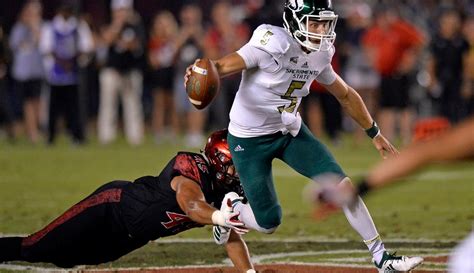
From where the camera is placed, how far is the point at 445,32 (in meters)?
15.9

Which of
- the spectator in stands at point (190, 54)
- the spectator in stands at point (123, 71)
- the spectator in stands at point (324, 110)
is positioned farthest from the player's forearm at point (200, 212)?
the spectator in stands at point (123, 71)

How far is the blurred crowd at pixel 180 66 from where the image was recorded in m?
15.7

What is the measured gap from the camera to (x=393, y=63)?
51.9ft

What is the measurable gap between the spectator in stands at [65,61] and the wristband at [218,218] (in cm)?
1029

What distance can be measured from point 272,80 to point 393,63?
9.69 m

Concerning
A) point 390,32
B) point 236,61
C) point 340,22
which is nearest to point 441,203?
point 236,61

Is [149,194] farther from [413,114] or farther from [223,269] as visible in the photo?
[413,114]

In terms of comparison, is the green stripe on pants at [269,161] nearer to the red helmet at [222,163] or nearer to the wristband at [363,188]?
the red helmet at [222,163]

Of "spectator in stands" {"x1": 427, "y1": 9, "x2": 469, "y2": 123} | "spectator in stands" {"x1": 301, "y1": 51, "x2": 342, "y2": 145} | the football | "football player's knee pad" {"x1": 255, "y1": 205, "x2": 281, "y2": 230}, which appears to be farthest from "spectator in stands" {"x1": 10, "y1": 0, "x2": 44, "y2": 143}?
the football

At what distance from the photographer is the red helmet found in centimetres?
620

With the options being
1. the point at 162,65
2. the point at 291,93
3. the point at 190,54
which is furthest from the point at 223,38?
the point at 291,93

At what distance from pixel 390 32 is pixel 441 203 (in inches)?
232

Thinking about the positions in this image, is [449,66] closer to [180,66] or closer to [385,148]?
[180,66]

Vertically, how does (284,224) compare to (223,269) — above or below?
below
